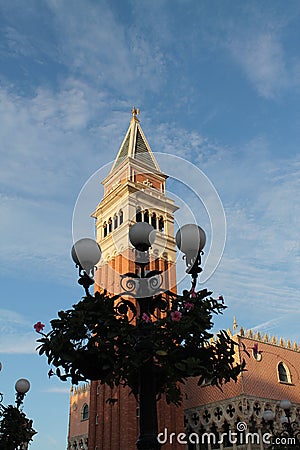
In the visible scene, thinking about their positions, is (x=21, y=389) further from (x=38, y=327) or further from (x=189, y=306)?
(x=189, y=306)

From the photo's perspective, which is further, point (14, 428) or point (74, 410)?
point (74, 410)

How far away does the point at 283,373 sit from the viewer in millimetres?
Result: 22547

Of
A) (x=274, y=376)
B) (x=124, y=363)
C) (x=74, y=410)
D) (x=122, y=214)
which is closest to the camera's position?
(x=124, y=363)

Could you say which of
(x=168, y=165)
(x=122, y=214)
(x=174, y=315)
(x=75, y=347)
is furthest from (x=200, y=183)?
(x=122, y=214)

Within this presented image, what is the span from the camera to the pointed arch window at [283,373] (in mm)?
22266

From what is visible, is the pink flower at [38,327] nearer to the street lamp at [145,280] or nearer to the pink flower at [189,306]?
the street lamp at [145,280]

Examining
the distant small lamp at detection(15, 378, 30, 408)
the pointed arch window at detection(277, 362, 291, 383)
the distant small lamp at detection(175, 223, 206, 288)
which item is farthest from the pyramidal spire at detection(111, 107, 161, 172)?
the distant small lamp at detection(175, 223, 206, 288)

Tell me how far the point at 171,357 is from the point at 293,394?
19.3m

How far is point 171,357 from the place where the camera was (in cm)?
515

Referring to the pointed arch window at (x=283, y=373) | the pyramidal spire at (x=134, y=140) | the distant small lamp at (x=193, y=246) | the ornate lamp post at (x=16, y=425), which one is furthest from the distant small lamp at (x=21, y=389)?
the pyramidal spire at (x=134, y=140)

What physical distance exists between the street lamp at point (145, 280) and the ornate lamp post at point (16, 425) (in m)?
5.31

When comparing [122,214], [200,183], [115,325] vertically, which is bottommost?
[115,325]

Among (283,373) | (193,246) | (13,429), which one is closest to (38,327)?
(193,246)

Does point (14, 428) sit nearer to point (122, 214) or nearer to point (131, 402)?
point (131, 402)
